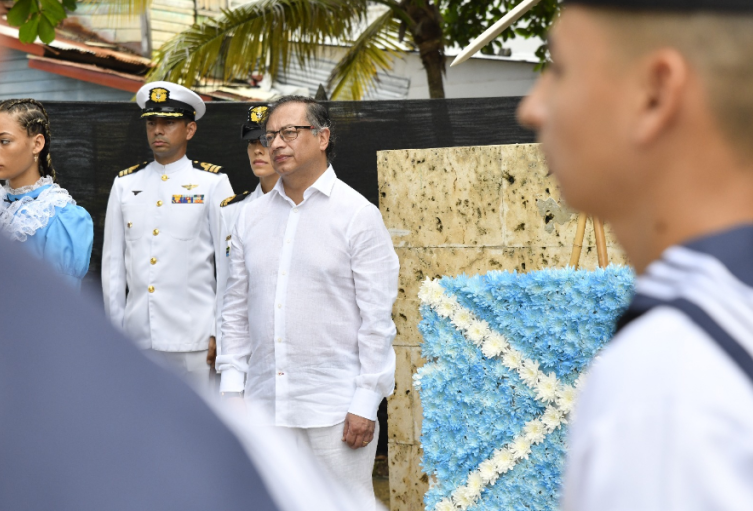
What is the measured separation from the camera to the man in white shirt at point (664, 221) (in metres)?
0.64

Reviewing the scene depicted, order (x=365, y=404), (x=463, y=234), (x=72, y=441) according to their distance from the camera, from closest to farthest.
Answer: (x=72, y=441) < (x=365, y=404) < (x=463, y=234)

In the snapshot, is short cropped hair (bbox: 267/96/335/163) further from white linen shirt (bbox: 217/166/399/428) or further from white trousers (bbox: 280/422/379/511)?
white trousers (bbox: 280/422/379/511)

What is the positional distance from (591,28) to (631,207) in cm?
17

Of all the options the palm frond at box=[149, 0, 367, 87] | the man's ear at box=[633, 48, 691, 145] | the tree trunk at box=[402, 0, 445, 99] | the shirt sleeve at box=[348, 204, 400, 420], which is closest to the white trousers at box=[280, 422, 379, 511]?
the shirt sleeve at box=[348, 204, 400, 420]

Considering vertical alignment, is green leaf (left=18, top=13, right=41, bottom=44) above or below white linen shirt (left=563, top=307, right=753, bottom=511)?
above

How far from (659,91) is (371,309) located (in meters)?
2.79

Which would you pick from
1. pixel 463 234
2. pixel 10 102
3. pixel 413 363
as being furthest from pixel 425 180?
pixel 10 102

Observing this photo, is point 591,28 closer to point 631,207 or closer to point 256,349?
point 631,207

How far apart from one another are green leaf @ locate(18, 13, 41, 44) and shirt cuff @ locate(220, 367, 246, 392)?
267cm

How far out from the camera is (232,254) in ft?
12.6

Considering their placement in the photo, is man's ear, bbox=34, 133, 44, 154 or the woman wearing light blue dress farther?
man's ear, bbox=34, 133, 44, 154

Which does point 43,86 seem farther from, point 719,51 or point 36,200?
point 719,51

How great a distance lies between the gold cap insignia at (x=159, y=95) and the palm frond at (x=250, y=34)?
4.49 m

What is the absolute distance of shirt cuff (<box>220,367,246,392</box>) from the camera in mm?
3719
